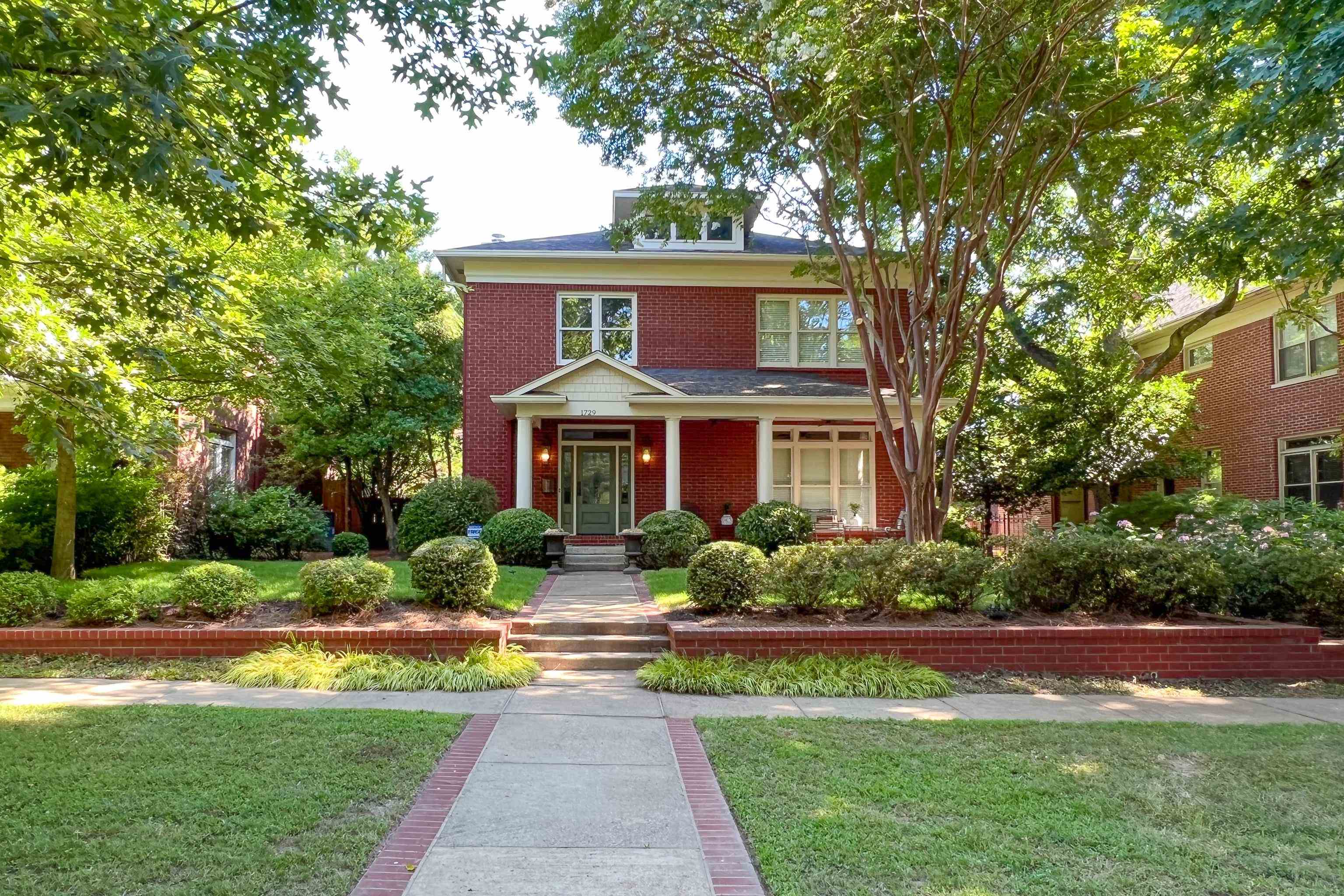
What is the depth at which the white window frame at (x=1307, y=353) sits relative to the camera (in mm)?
16547

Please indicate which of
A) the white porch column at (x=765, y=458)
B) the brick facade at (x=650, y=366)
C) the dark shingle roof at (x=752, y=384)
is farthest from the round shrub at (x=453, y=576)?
the brick facade at (x=650, y=366)

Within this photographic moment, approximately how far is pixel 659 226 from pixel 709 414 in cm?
390

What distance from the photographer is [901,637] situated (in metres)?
8.57

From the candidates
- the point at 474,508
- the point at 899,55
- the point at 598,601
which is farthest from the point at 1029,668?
the point at 474,508

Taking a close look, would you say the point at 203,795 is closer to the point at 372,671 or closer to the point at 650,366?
the point at 372,671

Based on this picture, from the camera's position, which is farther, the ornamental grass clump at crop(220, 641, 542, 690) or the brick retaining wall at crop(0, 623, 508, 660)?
the brick retaining wall at crop(0, 623, 508, 660)

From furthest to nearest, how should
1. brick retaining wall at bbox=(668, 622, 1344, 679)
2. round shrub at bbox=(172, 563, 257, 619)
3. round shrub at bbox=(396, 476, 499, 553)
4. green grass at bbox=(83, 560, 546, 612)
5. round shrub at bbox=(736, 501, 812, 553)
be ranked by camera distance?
1. round shrub at bbox=(396, 476, 499, 553)
2. round shrub at bbox=(736, 501, 812, 553)
3. green grass at bbox=(83, 560, 546, 612)
4. round shrub at bbox=(172, 563, 257, 619)
5. brick retaining wall at bbox=(668, 622, 1344, 679)

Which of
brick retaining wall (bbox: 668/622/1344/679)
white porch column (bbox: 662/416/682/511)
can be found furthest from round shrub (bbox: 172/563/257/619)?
white porch column (bbox: 662/416/682/511)

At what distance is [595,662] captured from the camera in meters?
8.73

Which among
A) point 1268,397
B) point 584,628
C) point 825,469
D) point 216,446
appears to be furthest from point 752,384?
point 216,446

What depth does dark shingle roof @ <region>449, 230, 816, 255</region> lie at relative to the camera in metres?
17.9

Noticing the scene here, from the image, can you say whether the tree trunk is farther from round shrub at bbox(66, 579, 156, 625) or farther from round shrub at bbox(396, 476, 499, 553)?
round shrub at bbox(396, 476, 499, 553)

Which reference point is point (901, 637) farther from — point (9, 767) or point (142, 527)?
point (142, 527)

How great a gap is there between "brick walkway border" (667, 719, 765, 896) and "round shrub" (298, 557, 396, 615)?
4351 mm
